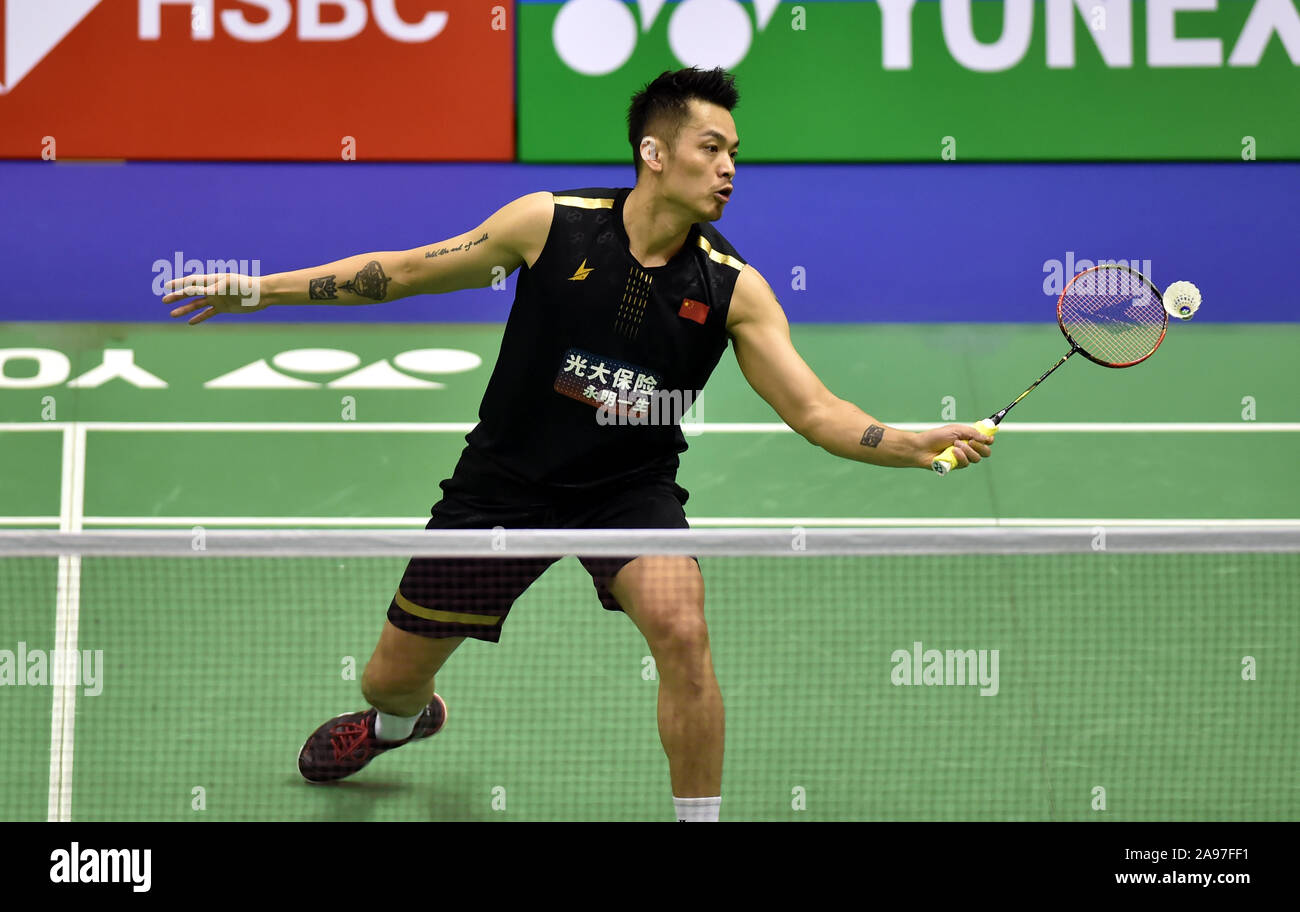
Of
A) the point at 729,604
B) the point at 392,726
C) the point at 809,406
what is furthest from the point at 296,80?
the point at 809,406

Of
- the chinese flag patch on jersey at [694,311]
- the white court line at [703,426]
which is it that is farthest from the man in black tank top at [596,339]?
the white court line at [703,426]

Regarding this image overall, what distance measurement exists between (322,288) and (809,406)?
145 centimetres

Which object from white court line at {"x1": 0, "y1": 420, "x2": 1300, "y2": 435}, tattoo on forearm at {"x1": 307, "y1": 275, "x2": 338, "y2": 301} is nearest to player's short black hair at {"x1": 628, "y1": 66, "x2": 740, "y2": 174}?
tattoo on forearm at {"x1": 307, "y1": 275, "x2": 338, "y2": 301}

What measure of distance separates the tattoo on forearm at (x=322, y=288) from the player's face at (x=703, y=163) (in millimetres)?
1015

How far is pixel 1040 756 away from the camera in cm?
504

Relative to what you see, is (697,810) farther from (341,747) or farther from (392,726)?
(341,747)

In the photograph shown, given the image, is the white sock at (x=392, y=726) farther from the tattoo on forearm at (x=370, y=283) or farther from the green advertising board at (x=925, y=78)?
the green advertising board at (x=925, y=78)

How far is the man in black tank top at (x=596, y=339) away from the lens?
14.0 feet

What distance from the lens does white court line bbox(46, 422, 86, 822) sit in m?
4.65

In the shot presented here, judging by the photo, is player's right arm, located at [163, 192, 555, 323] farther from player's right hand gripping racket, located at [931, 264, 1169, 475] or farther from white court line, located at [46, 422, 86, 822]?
player's right hand gripping racket, located at [931, 264, 1169, 475]

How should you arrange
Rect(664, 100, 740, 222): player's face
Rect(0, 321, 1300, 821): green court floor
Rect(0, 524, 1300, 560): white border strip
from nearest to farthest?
Rect(0, 524, 1300, 560): white border strip < Rect(664, 100, 740, 222): player's face < Rect(0, 321, 1300, 821): green court floor

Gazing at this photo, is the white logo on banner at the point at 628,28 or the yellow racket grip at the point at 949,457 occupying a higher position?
the white logo on banner at the point at 628,28

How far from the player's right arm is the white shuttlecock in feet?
6.02

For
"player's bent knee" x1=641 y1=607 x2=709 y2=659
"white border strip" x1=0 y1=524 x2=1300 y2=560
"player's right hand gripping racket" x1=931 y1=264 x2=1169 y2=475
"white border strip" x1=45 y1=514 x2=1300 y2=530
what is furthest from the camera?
"white border strip" x1=45 y1=514 x2=1300 y2=530
